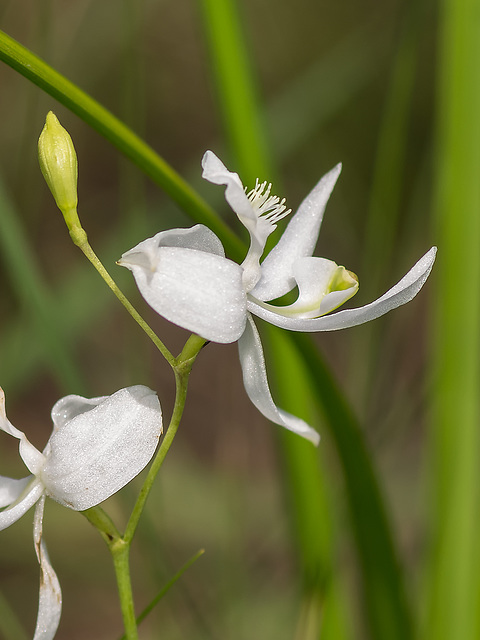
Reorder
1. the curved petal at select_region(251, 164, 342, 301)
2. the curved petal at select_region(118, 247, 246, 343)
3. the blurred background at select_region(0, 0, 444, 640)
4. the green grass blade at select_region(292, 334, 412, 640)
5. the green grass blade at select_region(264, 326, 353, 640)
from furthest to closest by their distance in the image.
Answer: the blurred background at select_region(0, 0, 444, 640)
the green grass blade at select_region(264, 326, 353, 640)
the green grass blade at select_region(292, 334, 412, 640)
the curved petal at select_region(251, 164, 342, 301)
the curved petal at select_region(118, 247, 246, 343)

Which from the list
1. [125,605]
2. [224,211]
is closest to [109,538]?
[125,605]

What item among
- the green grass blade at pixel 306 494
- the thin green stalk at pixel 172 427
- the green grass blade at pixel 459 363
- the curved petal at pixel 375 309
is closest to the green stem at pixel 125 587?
the thin green stalk at pixel 172 427

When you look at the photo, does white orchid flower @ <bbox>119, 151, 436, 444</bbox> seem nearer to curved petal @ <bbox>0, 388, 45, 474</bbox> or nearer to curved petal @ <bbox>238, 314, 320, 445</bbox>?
curved petal @ <bbox>238, 314, 320, 445</bbox>

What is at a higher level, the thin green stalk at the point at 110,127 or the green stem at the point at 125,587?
the thin green stalk at the point at 110,127

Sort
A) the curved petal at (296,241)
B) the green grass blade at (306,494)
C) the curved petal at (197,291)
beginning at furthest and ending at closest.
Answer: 1. the green grass blade at (306,494)
2. the curved petal at (296,241)
3. the curved petal at (197,291)

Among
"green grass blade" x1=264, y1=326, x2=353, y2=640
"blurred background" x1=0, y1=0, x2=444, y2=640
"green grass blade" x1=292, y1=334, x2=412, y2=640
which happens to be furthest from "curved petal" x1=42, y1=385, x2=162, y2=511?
"blurred background" x1=0, y1=0, x2=444, y2=640

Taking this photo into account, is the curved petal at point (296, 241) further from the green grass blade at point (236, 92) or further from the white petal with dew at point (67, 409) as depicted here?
the green grass blade at point (236, 92)

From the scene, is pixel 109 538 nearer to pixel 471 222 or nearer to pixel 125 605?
pixel 125 605

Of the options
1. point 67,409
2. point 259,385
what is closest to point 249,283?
point 259,385
